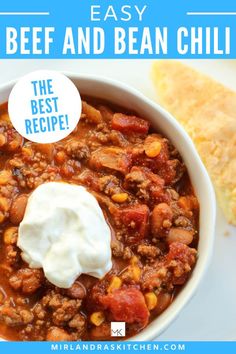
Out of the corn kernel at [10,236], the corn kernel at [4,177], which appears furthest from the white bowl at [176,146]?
the corn kernel at [10,236]

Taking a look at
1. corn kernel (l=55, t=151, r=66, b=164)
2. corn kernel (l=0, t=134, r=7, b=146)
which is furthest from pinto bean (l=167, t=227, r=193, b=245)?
corn kernel (l=0, t=134, r=7, b=146)

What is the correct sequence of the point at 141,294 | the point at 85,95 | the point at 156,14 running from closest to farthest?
1. the point at 141,294
2. the point at 156,14
3. the point at 85,95

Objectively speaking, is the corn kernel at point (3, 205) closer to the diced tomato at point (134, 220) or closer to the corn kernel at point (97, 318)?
the diced tomato at point (134, 220)

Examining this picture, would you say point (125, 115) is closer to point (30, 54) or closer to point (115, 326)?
point (30, 54)

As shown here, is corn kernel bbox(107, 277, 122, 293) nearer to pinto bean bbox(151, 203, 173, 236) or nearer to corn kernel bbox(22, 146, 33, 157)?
pinto bean bbox(151, 203, 173, 236)

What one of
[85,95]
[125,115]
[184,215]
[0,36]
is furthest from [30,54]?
[184,215]

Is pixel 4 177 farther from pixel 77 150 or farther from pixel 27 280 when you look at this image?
pixel 27 280
